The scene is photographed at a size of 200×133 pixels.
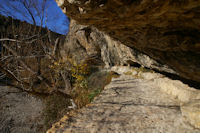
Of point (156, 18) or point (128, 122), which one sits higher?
point (156, 18)

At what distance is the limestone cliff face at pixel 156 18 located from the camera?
2.15 feet

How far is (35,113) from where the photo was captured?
508 cm

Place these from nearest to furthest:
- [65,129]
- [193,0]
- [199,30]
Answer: [193,0], [199,30], [65,129]

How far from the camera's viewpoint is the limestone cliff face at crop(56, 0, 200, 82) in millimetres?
657

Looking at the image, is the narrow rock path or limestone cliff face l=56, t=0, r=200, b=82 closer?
limestone cliff face l=56, t=0, r=200, b=82

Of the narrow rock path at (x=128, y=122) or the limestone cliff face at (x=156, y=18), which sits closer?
the limestone cliff face at (x=156, y=18)

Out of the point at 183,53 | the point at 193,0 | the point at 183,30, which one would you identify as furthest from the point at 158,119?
the point at 193,0

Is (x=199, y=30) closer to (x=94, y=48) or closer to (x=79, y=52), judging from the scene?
(x=94, y=48)

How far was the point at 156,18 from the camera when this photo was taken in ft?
2.73

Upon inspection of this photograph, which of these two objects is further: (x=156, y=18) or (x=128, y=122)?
(x=128, y=122)

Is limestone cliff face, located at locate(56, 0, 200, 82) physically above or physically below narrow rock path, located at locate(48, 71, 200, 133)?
above

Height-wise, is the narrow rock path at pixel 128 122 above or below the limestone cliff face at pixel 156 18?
below

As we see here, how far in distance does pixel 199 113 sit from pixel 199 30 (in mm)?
724

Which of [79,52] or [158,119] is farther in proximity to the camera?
[79,52]
